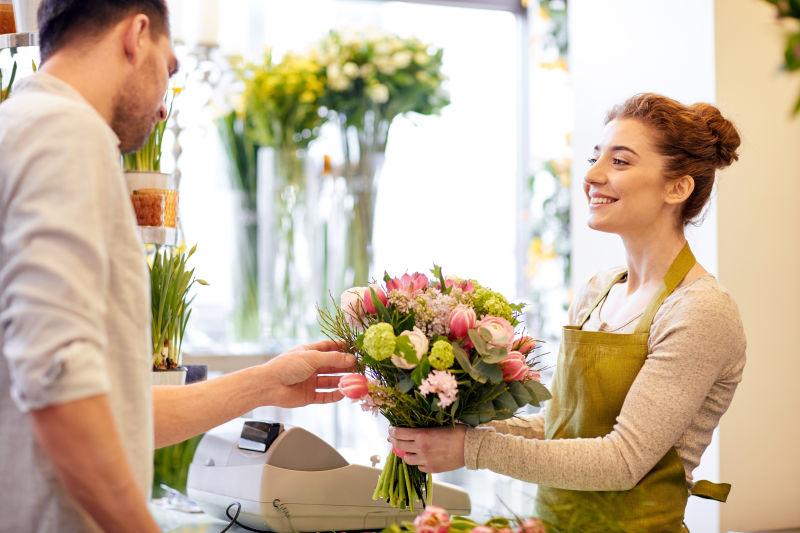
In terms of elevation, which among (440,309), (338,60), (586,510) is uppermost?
(338,60)

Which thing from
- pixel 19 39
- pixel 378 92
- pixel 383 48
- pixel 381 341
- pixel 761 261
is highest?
pixel 383 48

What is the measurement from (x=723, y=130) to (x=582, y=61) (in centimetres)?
113

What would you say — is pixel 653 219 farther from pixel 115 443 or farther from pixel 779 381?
pixel 115 443

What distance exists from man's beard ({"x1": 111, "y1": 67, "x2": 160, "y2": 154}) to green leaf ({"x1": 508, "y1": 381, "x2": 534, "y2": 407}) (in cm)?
81

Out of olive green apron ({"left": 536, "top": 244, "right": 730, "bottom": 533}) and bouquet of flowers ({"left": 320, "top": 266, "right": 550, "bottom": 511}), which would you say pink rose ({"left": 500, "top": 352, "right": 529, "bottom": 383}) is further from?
olive green apron ({"left": 536, "top": 244, "right": 730, "bottom": 533})

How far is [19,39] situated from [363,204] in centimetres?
219

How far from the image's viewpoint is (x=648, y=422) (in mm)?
1727

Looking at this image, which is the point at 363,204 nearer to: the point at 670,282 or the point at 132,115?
the point at 670,282

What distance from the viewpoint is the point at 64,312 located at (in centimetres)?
108

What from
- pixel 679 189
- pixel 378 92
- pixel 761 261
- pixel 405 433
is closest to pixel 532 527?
pixel 405 433

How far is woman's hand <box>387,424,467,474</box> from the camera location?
5.75ft

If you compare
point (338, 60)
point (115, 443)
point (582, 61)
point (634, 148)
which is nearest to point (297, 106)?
point (338, 60)

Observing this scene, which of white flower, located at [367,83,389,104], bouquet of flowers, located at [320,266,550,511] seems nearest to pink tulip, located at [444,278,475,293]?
Result: bouquet of flowers, located at [320,266,550,511]

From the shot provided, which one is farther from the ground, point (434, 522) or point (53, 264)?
point (53, 264)
